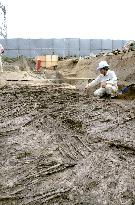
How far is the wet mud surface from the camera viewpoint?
363 centimetres

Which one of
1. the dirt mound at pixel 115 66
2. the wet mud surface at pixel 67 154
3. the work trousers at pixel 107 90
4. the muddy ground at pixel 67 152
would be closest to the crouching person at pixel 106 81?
the work trousers at pixel 107 90

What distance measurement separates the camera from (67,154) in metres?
4.54

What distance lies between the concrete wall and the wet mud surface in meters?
22.5

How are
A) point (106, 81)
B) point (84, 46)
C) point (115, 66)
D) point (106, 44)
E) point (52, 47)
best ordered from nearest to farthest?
1. point (106, 81)
2. point (115, 66)
3. point (52, 47)
4. point (84, 46)
5. point (106, 44)

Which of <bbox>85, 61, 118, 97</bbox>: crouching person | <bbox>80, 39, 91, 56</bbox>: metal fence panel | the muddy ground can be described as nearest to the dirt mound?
<bbox>85, 61, 118, 97</bbox>: crouching person

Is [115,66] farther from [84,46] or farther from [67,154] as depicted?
[84,46]

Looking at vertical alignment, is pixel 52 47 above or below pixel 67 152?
above

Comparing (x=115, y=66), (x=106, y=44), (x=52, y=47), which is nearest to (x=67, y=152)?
(x=115, y=66)

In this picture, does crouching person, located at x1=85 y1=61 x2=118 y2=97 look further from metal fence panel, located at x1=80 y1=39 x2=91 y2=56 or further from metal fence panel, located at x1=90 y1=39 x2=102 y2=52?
metal fence panel, located at x1=90 y1=39 x2=102 y2=52

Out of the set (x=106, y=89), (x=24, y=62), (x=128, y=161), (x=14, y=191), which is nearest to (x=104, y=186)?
(x=128, y=161)

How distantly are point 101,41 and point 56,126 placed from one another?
83.3 ft

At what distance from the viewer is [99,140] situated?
5027 mm

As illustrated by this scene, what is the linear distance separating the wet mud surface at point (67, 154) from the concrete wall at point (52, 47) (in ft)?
74.0

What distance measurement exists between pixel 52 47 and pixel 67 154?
25.4 m
